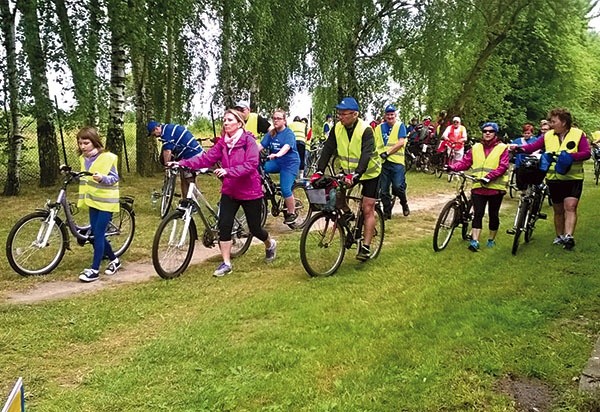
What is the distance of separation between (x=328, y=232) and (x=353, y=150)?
99 centimetres

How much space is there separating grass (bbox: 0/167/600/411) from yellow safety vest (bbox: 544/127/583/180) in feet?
3.22

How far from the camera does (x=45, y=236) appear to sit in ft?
19.4

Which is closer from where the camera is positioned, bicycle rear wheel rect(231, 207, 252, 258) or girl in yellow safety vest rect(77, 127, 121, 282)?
girl in yellow safety vest rect(77, 127, 121, 282)

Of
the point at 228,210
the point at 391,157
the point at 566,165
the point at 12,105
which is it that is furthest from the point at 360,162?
the point at 12,105

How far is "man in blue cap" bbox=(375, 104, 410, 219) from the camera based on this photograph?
9.23 m

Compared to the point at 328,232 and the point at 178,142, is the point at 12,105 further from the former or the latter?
the point at 328,232

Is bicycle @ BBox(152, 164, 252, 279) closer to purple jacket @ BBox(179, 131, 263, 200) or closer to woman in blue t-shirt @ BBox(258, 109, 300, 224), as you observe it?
Answer: purple jacket @ BBox(179, 131, 263, 200)

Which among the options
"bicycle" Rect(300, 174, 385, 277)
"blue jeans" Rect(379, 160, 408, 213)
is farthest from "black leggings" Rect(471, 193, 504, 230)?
"blue jeans" Rect(379, 160, 408, 213)

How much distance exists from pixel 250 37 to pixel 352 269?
699 centimetres

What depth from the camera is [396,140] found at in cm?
929

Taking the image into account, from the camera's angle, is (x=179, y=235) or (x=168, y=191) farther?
(x=168, y=191)

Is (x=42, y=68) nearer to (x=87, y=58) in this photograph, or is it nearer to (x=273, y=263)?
(x=87, y=58)

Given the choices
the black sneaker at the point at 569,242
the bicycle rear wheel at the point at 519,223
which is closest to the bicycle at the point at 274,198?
the bicycle rear wheel at the point at 519,223

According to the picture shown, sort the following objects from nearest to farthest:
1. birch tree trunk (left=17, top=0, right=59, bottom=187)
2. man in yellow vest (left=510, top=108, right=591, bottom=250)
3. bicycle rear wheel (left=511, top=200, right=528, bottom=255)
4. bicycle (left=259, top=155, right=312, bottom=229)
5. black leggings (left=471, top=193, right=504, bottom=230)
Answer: man in yellow vest (left=510, top=108, right=591, bottom=250)
bicycle rear wheel (left=511, top=200, right=528, bottom=255)
black leggings (left=471, top=193, right=504, bottom=230)
bicycle (left=259, top=155, right=312, bottom=229)
birch tree trunk (left=17, top=0, right=59, bottom=187)
